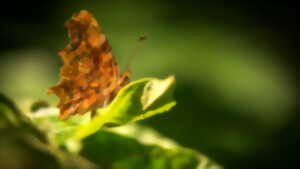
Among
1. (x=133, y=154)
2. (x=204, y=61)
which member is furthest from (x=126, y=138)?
(x=204, y=61)

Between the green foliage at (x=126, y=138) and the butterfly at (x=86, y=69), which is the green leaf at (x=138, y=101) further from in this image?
the butterfly at (x=86, y=69)

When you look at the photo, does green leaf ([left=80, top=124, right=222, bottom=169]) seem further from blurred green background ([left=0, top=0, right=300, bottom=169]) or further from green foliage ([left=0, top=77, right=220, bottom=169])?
blurred green background ([left=0, top=0, right=300, bottom=169])

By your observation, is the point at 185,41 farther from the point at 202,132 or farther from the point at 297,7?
the point at 297,7

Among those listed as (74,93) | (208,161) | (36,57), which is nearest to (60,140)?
(208,161)

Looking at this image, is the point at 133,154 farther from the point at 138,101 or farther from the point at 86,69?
the point at 86,69

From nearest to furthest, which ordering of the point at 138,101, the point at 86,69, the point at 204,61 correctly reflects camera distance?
the point at 138,101 < the point at 86,69 < the point at 204,61
